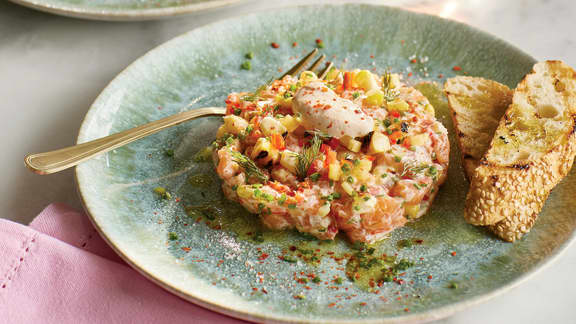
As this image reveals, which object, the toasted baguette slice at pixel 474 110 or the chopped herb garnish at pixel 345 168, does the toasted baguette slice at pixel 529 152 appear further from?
the chopped herb garnish at pixel 345 168

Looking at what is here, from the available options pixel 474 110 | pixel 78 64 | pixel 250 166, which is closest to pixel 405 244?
pixel 250 166

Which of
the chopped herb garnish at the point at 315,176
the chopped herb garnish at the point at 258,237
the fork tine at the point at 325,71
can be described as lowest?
the chopped herb garnish at the point at 258,237

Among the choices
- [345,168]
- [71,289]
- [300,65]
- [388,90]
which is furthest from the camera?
[300,65]

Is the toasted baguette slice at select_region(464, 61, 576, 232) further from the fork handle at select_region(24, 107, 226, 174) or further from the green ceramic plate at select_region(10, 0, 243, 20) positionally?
the green ceramic plate at select_region(10, 0, 243, 20)

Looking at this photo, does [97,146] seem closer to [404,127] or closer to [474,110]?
[404,127]

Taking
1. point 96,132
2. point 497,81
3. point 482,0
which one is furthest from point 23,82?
point 482,0

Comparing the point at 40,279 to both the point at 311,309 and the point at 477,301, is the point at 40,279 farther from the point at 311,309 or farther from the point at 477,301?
the point at 477,301

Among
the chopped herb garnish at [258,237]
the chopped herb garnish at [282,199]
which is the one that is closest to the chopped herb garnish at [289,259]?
the chopped herb garnish at [258,237]
